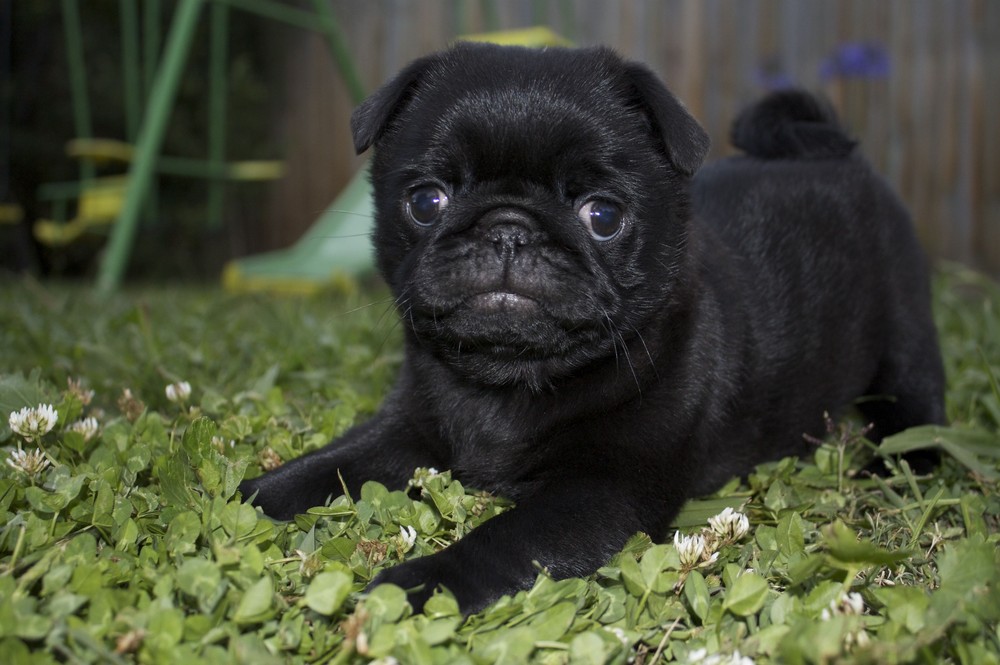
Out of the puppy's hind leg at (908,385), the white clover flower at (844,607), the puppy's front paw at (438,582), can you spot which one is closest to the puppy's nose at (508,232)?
the puppy's front paw at (438,582)

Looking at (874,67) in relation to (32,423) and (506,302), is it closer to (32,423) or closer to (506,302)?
(506,302)

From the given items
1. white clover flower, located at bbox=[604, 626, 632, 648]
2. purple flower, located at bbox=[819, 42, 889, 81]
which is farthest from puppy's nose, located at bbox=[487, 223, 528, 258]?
purple flower, located at bbox=[819, 42, 889, 81]

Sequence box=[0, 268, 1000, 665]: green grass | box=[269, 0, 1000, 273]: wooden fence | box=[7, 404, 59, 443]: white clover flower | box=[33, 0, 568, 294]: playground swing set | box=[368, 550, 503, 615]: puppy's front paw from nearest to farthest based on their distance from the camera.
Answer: box=[0, 268, 1000, 665]: green grass, box=[368, 550, 503, 615]: puppy's front paw, box=[7, 404, 59, 443]: white clover flower, box=[33, 0, 568, 294]: playground swing set, box=[269, 0, 1000, 273]: wooden fence

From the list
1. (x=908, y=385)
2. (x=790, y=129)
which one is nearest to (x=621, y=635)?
(x=908, y=385)

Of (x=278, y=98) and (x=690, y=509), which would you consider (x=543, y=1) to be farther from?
(x=690, y=509)

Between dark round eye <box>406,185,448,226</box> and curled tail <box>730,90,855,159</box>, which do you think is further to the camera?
curled tail <box>730,90,855,159</box>

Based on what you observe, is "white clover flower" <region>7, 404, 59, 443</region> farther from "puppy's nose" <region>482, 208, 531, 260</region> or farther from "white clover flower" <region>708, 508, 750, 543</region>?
"white clover flower" <region>708, 508, 750, 543</region>

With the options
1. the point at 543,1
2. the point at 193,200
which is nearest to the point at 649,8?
the point at 543,1
